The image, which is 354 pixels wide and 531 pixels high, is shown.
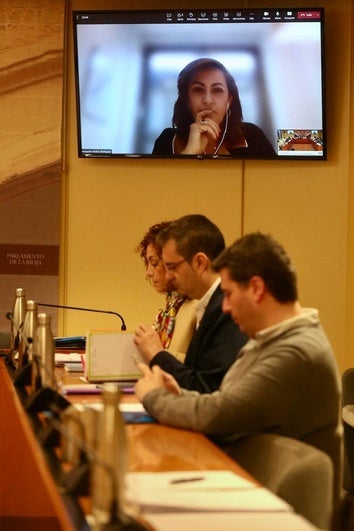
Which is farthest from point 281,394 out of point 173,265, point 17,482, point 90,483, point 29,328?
point 17,482

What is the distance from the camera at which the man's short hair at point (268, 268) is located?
2736 mm

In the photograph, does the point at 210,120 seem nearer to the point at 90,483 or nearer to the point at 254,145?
the point at 254,145

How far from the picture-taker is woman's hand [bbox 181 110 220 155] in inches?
237

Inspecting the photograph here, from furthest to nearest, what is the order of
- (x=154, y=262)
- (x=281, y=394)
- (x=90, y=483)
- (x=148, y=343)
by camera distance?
(x=154, y=262) → (x=148, y=343) → (x=281, y=394) → (x=90, y=483)

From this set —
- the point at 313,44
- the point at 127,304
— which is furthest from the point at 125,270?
the point at 313,44

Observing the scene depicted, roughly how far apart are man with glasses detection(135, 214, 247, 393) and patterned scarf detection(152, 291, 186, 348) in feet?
2.11

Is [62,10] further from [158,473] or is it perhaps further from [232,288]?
[158,473]

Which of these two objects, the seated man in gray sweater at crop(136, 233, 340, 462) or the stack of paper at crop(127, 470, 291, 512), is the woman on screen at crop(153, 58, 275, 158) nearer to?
the seated man in gray sweater at crop(136, 233, 340, 462)

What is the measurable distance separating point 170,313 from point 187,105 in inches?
78.1

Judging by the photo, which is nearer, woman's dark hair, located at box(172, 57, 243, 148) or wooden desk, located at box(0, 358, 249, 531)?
wooden desk, located at box(0, 358, 249, 531)

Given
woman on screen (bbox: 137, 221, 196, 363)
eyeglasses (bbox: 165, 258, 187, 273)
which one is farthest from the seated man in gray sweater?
woman on screen (bbox: 137, 221, 196, 363)

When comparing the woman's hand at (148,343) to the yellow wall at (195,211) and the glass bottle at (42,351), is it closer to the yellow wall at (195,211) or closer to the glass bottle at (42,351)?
the glass bottle at (42,351)

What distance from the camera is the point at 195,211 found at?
20.2 feet

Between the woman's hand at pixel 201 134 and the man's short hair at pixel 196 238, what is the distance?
7.85ft
